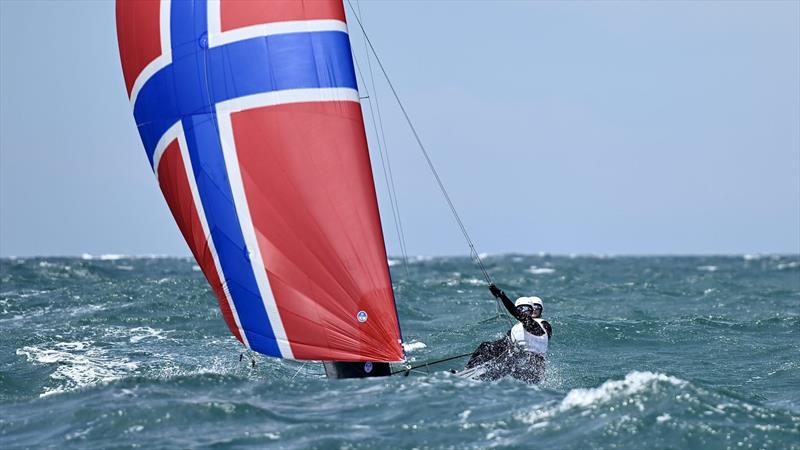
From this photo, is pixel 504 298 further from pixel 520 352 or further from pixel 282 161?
pixel 282 161

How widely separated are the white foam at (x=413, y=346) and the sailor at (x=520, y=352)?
620 cm

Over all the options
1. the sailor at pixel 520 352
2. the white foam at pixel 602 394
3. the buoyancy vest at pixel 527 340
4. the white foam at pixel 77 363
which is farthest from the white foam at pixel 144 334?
the white foam at pixel 602 394

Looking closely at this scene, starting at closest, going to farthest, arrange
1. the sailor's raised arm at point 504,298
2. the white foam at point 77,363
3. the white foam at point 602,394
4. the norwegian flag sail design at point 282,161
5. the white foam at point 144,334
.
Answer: the white foam at point 602,394 < the norwegian flag sail design at point 282,161 < the sailor's raised arm at point 504,298 < the white foam at point 77,363 < the white foam at point 144,334

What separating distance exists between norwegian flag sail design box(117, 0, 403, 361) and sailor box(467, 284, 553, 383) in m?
1.53

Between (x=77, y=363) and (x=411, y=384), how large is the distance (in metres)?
6.82

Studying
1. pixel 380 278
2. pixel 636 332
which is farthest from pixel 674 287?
pixel 380 278

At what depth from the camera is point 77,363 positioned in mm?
16891

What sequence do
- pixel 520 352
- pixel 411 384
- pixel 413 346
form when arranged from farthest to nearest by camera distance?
pixel 413 346
pixel 520 352
pixel 411 384

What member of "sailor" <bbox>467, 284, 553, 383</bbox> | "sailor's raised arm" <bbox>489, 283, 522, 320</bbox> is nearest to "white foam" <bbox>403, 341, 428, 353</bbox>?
"sailor" <bbox>467, 284, 553, 383</bbox>

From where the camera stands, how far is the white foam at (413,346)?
19.7m

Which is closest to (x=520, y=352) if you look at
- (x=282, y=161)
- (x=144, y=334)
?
(x=282, y=161)

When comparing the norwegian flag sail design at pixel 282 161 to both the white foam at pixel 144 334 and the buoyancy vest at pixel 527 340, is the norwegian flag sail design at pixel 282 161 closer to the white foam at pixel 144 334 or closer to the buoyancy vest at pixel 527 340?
the buoyancy vest at pixel 527 340

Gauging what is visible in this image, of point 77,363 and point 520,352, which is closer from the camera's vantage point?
point 520,352

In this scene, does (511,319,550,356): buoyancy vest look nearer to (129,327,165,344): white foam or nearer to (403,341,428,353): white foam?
(403,341,428,353): white foam
